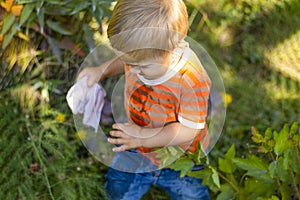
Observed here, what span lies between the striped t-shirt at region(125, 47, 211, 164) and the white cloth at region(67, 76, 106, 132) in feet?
0.34

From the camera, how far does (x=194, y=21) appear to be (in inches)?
87.1

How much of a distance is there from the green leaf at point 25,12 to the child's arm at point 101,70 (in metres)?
0.56

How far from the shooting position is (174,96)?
1210 mm

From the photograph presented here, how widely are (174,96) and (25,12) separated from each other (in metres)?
0.85

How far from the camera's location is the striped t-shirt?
45.0 inches

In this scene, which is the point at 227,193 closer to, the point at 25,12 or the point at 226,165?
the point at 226,165

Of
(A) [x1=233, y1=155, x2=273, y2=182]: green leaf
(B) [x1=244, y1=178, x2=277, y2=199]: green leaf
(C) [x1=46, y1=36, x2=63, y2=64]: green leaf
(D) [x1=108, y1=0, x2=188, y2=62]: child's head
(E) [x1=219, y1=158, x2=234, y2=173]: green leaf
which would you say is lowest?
(B) [x1=244, y1=178, x2=277, y2=199]: green leaf

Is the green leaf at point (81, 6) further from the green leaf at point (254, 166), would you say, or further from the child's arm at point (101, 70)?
the green leaf at point (254, 166)

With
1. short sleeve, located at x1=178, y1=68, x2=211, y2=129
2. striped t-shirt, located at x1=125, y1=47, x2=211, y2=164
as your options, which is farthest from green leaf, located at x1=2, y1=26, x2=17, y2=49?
short sleeve, located at x1=178, y1=68, x2=211, y2=129

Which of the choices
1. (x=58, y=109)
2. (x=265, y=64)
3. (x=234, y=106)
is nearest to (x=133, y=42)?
(x=58, y=109)

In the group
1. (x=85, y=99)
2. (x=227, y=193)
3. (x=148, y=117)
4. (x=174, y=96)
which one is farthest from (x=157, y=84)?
(x=227, y=193)

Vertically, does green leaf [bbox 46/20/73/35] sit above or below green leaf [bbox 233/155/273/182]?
Result: above

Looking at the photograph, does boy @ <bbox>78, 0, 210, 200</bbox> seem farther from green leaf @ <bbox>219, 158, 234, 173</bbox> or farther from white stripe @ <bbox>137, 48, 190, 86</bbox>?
green leaf @ <bbox>219, 158, 234, 173</bbox>

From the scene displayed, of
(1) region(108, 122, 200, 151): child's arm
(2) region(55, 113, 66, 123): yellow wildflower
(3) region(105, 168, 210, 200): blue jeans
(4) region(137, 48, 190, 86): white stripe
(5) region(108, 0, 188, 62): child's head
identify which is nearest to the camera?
(5) region(108, 0, 188, 62): child's head
